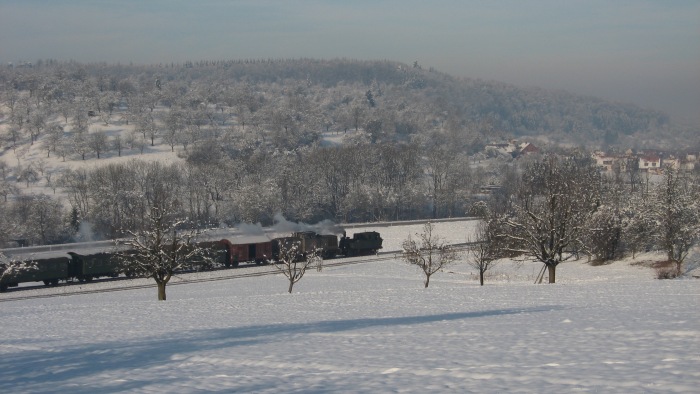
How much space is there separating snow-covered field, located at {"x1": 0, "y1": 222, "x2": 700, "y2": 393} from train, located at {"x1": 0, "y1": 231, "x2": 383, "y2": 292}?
1885 centimetres

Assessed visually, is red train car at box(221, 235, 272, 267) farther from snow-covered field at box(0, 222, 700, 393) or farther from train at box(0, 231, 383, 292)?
snow-covered field at box(0, 222, 700, 393)

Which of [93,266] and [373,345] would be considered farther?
[93,266]

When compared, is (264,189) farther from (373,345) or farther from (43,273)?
(373,345)

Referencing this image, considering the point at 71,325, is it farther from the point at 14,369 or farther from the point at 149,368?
the point at 149,368

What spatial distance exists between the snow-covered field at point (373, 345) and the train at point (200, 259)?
742 inches

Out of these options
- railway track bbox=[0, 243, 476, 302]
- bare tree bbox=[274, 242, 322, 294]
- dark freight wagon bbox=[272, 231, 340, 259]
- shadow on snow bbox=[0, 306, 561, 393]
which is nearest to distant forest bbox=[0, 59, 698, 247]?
dark freight wagon bbox=[272, 231, 340, 259]

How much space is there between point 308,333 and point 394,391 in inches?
268

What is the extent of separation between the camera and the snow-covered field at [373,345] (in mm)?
10648

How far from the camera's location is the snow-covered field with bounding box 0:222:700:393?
1065cm

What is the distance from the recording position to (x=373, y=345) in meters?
14.4

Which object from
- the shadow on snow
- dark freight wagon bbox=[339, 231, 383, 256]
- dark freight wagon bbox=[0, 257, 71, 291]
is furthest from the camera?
dark freight wagon bbox=[339, 231, 383, 256]

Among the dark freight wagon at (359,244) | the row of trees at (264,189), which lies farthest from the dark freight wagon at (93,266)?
the row of trees at (264,189)

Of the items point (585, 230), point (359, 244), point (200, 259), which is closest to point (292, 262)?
point (200, 259)

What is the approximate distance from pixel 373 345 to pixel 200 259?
123 feet
